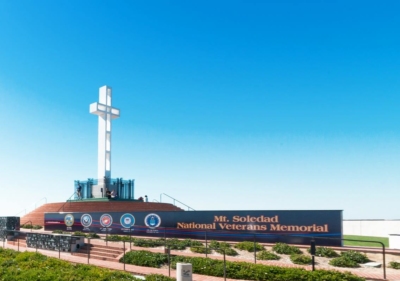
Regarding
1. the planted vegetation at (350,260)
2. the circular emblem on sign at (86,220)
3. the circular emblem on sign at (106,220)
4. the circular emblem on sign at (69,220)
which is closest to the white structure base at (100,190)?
the circular emblem on sign at (69,220)

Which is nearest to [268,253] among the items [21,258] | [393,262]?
[393,262]

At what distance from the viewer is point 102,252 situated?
58.5ft

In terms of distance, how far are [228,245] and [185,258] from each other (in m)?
3.98

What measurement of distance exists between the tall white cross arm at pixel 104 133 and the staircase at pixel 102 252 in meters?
14.0

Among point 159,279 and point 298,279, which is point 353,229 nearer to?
point 298,279

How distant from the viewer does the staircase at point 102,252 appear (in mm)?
16989

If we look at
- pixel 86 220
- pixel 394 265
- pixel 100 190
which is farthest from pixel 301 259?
pixel 100 190

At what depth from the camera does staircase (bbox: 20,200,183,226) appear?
2917 cm

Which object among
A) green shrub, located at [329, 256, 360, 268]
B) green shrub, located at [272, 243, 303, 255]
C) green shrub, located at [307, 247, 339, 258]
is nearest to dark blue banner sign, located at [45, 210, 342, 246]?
green shrub, located at [307, 247, 339, 258]

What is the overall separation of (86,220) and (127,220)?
3870 mm

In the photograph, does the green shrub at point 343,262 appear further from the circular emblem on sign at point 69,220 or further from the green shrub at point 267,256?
the circular emblem on sign at point 69,220

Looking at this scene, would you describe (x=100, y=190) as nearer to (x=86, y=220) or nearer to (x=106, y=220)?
(x=86, y=220)

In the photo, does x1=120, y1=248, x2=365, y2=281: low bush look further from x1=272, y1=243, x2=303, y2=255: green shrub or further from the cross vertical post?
the cross vertical post

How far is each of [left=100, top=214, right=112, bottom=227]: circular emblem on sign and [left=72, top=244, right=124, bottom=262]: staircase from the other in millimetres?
5483
